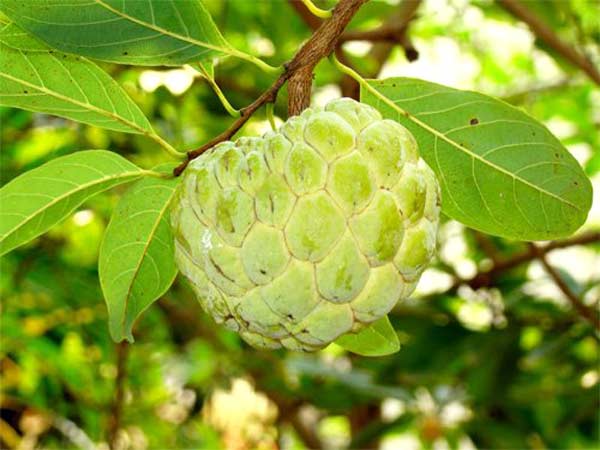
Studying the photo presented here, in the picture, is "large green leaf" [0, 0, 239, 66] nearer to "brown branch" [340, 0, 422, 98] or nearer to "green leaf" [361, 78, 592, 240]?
"green leaf" [361, 78, 592, 240]

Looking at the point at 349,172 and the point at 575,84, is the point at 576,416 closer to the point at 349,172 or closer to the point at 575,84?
the point at 575,84

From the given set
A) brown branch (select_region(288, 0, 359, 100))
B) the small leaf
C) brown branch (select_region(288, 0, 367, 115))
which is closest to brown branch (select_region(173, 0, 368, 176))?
brown branch (select_region(288, 0, 367, 115))

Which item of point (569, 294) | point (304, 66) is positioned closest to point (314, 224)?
→ point (304, 66)

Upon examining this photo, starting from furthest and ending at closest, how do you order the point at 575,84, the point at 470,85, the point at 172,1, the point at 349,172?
the point at 470,85 → the point at 575,84 → the point at 172,1 → the point at 349,172

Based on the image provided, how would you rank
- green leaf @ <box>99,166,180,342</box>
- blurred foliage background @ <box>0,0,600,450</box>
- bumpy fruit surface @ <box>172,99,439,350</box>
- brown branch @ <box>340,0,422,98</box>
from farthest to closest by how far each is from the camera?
blurred foliage background @ <box>0,0,600,450</box>
brown branch @ <box>340,0,422,98</box>
green leaf @ <box>99,166,180,342</box>
bumpy fruit surface @ <box>172,99,439,350</box>

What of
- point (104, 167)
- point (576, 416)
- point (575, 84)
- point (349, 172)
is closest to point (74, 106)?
point (104, 167)

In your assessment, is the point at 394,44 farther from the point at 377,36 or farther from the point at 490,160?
the point at 490,160
